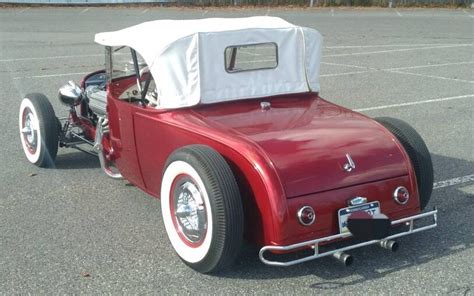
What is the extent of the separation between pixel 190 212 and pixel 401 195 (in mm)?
1330

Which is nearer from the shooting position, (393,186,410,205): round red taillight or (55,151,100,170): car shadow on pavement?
(393,186,410,205): round red taillight

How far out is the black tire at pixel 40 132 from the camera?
230 inches

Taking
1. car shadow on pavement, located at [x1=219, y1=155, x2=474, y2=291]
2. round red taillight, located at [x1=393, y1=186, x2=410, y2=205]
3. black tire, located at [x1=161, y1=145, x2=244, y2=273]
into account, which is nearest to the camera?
black tire, located at [x1=161, y1=145, x2=244, y2=273]

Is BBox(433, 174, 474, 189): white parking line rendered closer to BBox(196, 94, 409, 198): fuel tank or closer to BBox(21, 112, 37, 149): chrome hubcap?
BBox(196, 94, 409, 198): fuel tank

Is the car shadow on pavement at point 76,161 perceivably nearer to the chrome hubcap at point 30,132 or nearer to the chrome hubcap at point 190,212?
the chrome hubcap at point 30,132

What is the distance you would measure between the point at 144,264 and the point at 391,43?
13.8 m

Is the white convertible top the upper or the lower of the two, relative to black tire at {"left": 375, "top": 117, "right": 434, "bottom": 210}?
upper

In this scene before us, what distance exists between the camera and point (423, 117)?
7.91m

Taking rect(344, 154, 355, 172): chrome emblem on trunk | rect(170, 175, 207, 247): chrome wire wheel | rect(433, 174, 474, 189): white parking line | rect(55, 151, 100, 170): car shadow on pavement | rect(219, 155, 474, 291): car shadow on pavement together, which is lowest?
rect(55, 151, 100, 170): car shadow on pavement

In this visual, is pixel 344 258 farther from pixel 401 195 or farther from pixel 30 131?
pixel 30 131

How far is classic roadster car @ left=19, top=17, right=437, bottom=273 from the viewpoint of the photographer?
3609 mm

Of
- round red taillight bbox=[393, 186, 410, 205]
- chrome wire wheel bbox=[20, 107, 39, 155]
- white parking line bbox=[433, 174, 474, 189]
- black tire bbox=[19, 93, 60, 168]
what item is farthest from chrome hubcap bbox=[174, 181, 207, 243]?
chrome wire wheel bbox=[20, 107, 39, 155]

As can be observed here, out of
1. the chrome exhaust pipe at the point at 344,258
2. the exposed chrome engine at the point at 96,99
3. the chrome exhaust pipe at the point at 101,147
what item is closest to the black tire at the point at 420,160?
the chrome exhaust pipe at the point at 344,258

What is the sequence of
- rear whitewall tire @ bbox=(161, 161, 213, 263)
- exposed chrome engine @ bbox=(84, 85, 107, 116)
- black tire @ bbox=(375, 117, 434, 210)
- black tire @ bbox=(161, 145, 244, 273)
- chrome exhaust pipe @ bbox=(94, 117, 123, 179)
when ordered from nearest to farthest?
1. black tire @ bbox=(161, 145, 244, 273)
2. rear whitewall tire @ bbox=(161, 161, 213, 263)
3. black tire @ bbox=(375, 117, 434, 210)
4. chrome exhaust pipe @ bbox=(94, 117, 123, 179)
5. exposed chrome engine @ bbox=(84, 85, 107, 116)
